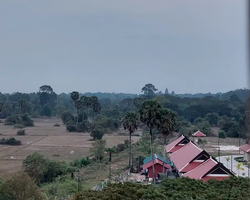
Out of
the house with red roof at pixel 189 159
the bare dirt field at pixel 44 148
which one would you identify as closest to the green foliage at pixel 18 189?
the house with red roof at pixel 189 159

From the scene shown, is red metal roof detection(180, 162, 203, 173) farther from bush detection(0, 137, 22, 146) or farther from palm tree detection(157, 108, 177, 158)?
bush detection(0, 137, 22, 146)

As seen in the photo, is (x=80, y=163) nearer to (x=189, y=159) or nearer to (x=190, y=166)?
(x=189, y=159)

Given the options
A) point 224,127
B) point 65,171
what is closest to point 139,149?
point 65,171

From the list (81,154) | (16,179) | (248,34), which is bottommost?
(81,154)

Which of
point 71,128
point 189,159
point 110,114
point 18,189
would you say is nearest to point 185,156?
point 189,159

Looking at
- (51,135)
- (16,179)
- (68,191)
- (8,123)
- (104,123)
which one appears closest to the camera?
(16,179)

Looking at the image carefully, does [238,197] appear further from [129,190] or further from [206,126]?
[206,126]

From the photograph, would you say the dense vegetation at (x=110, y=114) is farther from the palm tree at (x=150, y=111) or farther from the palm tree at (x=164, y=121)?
the palm tree at (x=150, y=111)
